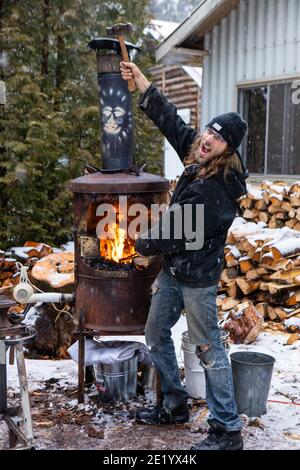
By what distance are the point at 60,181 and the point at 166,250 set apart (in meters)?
6.36

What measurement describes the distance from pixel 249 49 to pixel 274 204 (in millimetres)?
2718

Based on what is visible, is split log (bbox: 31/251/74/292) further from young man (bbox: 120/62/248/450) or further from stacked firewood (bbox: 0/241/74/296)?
young man (bbox: 120/62/248/450)

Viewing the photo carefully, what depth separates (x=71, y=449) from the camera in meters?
3.47

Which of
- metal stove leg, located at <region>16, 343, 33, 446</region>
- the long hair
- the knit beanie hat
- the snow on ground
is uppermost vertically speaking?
the knit beanie hat

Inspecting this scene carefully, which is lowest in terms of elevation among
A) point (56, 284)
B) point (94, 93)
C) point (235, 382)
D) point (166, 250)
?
point (235, 382)

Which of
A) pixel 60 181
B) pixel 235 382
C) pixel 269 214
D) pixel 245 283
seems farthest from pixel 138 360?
pixel 60 181

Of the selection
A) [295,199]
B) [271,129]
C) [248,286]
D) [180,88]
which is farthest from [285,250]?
[180,88]

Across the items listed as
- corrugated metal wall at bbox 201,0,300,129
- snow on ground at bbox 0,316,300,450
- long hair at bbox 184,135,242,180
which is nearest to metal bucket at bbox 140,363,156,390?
snow on ground at bbox 0,316,300,450

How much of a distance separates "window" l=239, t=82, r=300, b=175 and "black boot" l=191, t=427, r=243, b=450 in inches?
209

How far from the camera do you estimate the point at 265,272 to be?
6.46 meters

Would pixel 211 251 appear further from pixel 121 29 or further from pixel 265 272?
pixel 265 272

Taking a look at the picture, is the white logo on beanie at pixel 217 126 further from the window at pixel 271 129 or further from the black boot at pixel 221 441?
the window at pixel 271 129

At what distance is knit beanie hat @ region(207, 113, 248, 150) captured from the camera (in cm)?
330

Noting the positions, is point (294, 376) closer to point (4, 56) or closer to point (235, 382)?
point (235, 382)
